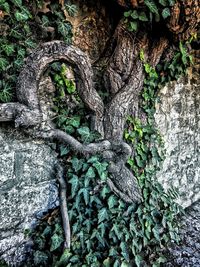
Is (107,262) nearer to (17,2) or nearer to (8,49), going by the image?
(8,49)

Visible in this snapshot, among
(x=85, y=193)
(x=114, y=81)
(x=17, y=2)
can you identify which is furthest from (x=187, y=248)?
(x=17, y=2)

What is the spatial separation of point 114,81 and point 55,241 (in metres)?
1.44

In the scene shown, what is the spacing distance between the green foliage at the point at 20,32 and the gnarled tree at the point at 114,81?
9cm

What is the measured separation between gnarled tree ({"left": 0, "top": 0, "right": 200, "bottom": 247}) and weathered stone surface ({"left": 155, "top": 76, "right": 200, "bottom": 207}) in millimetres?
784

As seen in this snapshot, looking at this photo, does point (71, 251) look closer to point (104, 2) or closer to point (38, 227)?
point (38, 227)

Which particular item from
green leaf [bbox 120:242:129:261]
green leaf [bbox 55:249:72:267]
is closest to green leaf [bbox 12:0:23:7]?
green leaf [bbox 55:249:72:267]

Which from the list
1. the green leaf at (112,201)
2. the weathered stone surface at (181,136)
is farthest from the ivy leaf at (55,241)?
the weathered stone surface at (181,136)

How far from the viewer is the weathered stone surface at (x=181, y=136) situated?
10.5 ft

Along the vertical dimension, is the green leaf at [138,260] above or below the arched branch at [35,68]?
below

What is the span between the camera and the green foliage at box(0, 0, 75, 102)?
183 centimetres

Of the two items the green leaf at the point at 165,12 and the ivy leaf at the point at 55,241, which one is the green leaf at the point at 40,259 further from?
the green leaf at the point at 165,12

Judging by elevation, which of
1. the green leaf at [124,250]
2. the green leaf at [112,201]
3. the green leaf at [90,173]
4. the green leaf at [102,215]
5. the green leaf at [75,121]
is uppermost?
the green leaf at [75,121]

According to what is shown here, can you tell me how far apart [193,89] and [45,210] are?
2562 mm

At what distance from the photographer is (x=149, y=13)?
2.04m
